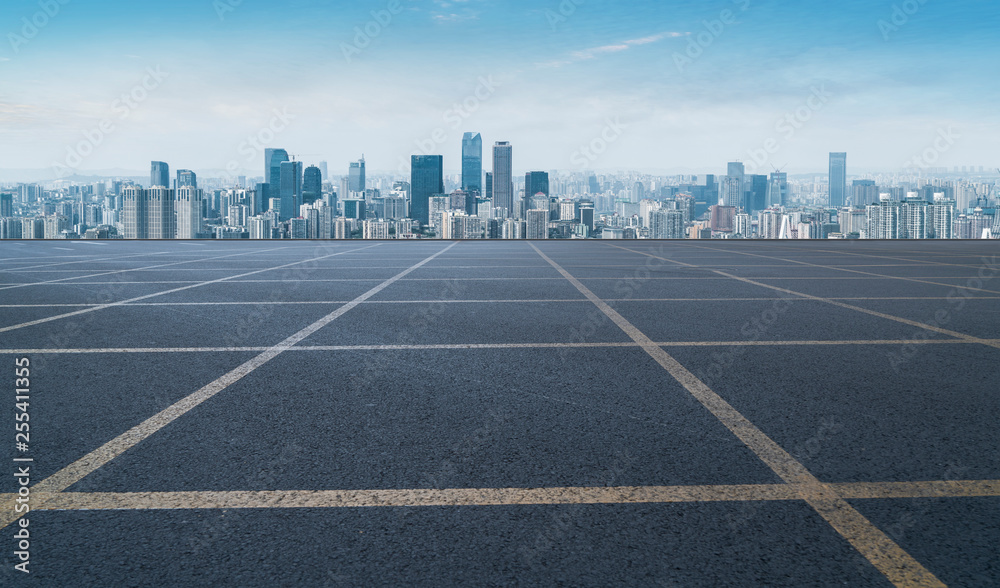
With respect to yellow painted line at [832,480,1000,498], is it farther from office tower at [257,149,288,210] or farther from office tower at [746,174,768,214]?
office tower at [746,174,768,214]

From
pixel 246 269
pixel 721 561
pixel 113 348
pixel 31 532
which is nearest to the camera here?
pixel 721 561

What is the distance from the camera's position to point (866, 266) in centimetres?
1664

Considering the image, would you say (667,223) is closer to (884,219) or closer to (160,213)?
(884,219)

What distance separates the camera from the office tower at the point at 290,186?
95062 mm

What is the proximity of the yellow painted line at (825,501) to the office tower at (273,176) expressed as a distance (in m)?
97.7

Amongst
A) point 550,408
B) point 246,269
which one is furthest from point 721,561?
point 246,269

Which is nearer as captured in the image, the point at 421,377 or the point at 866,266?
the point at 421,377

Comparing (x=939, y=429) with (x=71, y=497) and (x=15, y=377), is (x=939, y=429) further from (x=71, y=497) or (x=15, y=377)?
(x=15, y=377)

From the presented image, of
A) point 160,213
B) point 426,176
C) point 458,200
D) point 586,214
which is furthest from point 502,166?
point 160,213

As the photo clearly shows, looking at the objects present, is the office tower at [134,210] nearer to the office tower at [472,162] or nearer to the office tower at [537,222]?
the office tower at [537,222]

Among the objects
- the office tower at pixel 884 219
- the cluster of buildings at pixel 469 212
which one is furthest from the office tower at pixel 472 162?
the office tower at pixel 884 219

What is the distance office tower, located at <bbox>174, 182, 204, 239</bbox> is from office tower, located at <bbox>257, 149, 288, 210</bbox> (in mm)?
48889

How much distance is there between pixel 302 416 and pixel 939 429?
4005mm

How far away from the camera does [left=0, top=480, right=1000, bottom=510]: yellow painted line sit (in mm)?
3004
